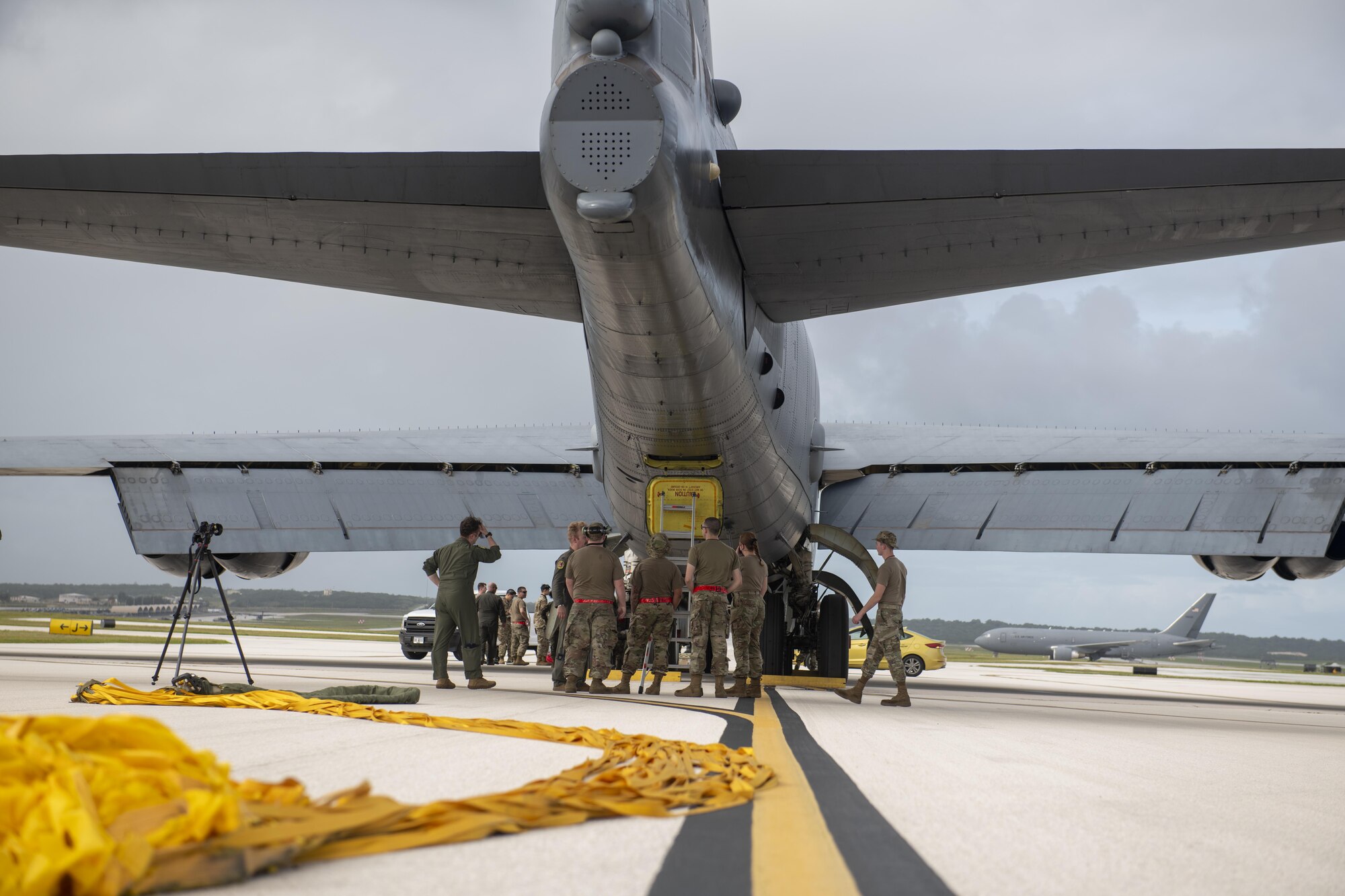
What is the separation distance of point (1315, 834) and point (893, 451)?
12.6 metres

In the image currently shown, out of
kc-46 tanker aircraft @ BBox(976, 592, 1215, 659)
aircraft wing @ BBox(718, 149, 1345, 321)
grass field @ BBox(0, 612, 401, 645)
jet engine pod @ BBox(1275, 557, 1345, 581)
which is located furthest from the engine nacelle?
kc-46 tanker aircraft @ BBox(976, 592, 1215, 659)

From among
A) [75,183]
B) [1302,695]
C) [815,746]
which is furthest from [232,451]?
[1302,695]

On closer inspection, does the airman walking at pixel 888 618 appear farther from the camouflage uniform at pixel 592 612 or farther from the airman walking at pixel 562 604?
the airman walking at pixel 562 604

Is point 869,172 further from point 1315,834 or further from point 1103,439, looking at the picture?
point 1103,439

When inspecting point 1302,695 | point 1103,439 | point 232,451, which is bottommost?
point 1302,695

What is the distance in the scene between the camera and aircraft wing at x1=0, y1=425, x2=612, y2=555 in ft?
44.9

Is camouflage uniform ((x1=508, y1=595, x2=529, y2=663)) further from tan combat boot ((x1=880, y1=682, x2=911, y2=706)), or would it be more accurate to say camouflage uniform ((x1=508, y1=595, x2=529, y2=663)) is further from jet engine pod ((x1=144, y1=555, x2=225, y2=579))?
tan combat boot ((x1=880, y1=682, x2=911, y2=706))

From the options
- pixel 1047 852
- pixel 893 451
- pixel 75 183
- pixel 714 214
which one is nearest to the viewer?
pixel 1047 852

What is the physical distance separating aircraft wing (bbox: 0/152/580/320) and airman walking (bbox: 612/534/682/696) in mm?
3481

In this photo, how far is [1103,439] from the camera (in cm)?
1529

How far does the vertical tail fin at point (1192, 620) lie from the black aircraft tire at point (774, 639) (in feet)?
161

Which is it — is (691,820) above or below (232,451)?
below

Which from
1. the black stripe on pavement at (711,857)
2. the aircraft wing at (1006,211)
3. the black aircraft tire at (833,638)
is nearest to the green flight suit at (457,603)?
the aircraft wing at (1006,211)

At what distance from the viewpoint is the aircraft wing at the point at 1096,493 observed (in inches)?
500
